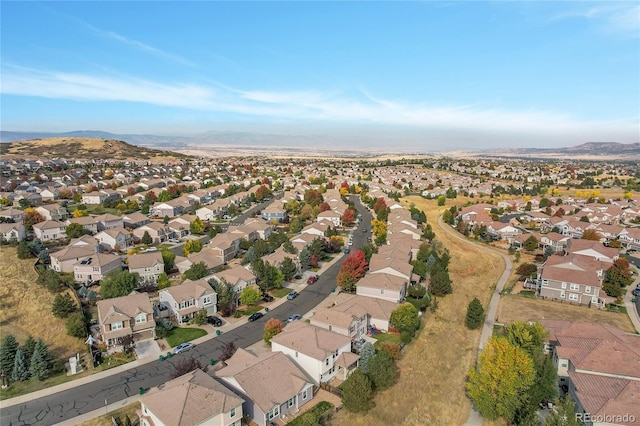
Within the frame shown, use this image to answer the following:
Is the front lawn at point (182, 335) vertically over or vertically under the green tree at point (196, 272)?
under

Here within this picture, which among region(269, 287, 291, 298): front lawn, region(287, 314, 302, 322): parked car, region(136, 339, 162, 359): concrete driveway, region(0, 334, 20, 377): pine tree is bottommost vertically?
region(136, 339, 162, 359): concrete driveway

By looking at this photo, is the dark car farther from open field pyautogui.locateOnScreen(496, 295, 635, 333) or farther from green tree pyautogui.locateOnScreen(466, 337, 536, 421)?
open field pyautogui.locateOnScreen(496, 295, 635, 333)

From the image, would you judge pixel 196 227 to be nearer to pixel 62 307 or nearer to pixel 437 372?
pixel 62 307

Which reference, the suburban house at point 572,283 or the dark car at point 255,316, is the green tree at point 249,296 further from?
the suburban house at point 572,283

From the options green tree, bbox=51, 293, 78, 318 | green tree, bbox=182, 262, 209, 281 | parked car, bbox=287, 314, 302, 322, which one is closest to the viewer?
green tree, bbox=51, 293, 78, 318

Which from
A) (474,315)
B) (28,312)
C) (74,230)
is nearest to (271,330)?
(474,315)

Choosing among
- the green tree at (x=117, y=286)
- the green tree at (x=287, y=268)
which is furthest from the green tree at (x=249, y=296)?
the green tree at (x=117, y=286)

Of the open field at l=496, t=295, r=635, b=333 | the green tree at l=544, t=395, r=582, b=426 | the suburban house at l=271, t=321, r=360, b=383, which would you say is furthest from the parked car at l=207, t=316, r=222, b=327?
the open field at l=496, t=295, r=635, b=333
